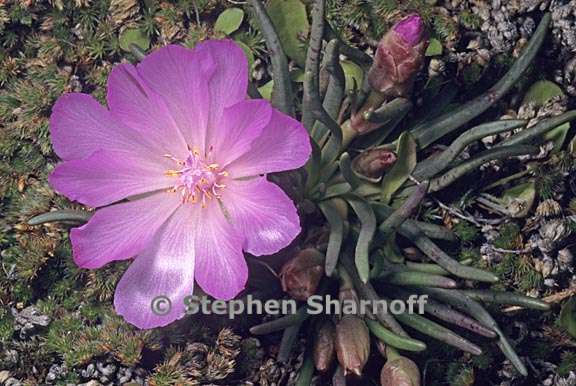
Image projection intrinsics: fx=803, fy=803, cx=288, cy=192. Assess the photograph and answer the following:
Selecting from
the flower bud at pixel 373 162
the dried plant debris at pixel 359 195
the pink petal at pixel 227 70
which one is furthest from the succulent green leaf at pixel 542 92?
the pink petal at pixel 227 70

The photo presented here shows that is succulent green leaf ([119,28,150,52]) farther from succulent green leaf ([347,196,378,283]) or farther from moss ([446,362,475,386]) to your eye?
moss ([446,362,475,386])

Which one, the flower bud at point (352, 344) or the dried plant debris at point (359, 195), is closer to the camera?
the flower bud at point (352, 344)

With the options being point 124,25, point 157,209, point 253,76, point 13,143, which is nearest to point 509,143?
point 253,76

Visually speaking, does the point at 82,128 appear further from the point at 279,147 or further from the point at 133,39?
the point at 133,39

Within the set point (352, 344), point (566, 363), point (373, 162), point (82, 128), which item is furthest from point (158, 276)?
point (566, 363)

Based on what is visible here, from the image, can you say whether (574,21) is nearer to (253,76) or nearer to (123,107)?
(253,76)

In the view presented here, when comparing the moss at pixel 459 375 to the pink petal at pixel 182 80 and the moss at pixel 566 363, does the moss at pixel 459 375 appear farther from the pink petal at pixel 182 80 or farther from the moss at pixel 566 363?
the pink petal at pixel 182 80

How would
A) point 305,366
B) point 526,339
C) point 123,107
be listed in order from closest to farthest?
point 123,107 → point 305,366 → point 526,339
